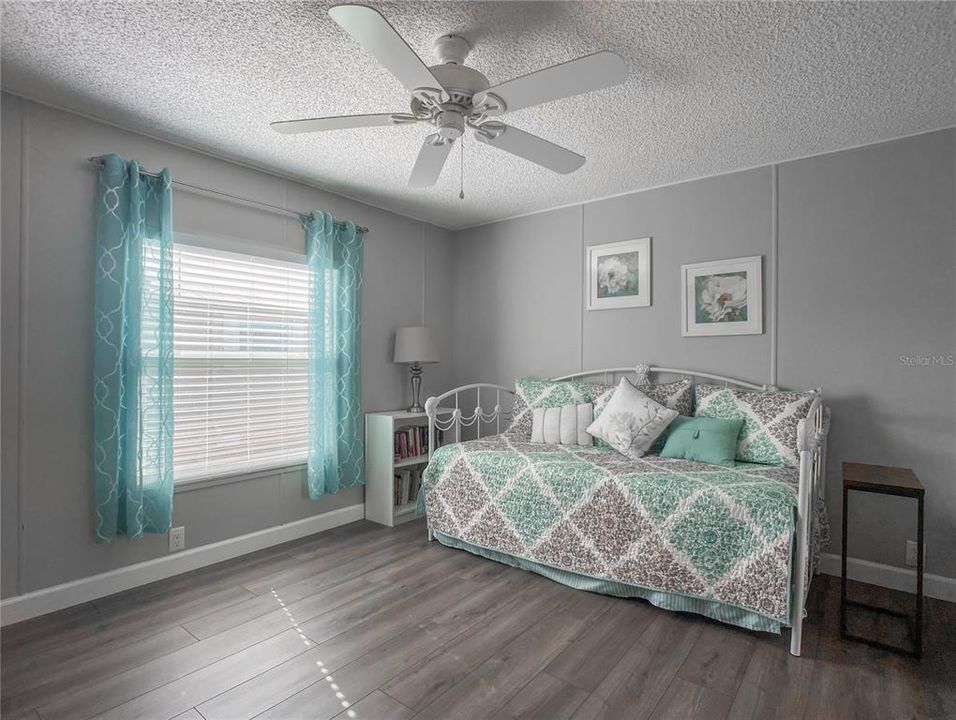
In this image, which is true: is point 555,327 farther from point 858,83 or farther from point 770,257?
point 858,83

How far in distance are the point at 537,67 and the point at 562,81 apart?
53 cm

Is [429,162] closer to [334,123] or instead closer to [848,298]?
[334,123]

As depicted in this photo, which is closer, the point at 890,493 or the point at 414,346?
the point at 890,493

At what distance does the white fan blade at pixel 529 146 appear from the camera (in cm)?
195

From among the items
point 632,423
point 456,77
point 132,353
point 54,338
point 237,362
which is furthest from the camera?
point 237,362

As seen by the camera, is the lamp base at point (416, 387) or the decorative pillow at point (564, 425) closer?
the decorative pillow at point (564, 425)

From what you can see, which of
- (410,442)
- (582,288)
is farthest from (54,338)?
(582,288)

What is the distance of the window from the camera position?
2842 mm

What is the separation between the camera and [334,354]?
3.49 m

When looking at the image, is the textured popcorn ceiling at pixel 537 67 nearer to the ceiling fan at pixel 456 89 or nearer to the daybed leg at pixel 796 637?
the ceiling fan at pixel 456 89

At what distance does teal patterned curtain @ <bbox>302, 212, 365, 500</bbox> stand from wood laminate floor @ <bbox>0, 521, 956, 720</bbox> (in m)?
0.94

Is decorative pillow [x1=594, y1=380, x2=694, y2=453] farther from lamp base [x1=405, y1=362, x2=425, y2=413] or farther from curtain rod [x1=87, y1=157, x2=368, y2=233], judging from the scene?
curtain rod [x1=87, y1=157, x2=368, y2=233]

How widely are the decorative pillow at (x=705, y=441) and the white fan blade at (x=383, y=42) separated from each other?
2.20 m

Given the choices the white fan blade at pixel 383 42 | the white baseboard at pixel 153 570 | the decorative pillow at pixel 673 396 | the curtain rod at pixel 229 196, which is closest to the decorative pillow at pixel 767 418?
the decorative pillow at pixel 673 396
